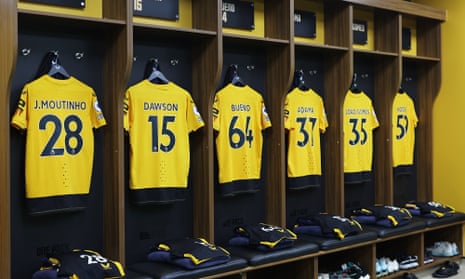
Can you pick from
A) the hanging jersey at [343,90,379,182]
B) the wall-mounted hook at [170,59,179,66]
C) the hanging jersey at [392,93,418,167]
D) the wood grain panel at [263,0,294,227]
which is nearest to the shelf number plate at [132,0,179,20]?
the wall-mounted hook at [170,59,179,66]

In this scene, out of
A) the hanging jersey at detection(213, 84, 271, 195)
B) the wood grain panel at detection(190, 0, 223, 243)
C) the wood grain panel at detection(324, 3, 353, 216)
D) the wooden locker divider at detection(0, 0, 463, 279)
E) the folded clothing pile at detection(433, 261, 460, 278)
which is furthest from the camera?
the folded clothing pile at detection(433, 261, 460, 278)

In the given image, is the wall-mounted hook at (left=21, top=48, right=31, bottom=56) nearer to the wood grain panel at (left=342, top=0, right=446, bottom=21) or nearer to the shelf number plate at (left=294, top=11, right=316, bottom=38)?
the shelf number plate at (left=294, top=11, right=316, bottom=38)

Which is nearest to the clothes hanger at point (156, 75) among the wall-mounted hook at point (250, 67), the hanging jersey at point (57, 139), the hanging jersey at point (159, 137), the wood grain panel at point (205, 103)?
the hanging jersey at point (159, 137)

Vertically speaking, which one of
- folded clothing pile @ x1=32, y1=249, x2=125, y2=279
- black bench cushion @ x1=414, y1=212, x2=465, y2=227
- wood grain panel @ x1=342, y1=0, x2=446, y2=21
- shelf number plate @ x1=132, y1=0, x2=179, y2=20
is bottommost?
black bench cushion @ x1=414, y1=212, x2=465, y2=227

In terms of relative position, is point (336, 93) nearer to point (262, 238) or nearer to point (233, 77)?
point (233, 77)

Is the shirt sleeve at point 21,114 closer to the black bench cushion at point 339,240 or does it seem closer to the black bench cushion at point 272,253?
the black bench cushion at point 272,253

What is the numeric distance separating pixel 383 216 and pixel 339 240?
662mm

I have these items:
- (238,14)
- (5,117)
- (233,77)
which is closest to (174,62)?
(233,77)

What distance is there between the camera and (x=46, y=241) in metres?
3.08

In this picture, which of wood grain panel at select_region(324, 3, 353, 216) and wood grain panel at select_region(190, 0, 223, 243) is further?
wood grain panel at select_region(324, 3, 353, 216)

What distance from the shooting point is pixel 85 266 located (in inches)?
109

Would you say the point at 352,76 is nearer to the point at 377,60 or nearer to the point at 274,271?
the point at 377,60

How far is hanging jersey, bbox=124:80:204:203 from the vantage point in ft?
11.0

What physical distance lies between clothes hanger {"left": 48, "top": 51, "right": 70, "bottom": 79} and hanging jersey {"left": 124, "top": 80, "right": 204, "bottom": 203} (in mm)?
403
